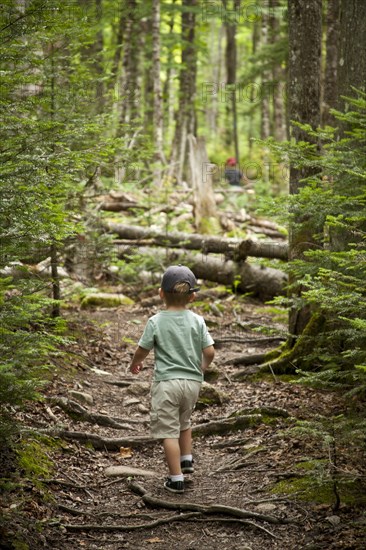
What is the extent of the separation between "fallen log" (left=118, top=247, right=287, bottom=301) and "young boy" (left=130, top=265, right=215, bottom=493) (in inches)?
322

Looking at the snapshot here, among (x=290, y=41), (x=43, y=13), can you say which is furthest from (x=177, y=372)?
(x=290, y=41)

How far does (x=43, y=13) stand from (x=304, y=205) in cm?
324

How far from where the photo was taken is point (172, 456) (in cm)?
554

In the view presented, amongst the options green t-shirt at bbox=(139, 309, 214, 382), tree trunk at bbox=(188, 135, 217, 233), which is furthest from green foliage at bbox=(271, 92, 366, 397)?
tree trunk at bbox=(188, 135, 217, 233)

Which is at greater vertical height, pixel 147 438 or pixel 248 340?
pixel 147 438

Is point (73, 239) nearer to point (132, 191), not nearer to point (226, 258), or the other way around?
point (226, 258)

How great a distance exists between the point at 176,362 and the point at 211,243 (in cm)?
956

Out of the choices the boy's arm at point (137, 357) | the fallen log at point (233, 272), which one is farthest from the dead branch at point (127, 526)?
the fallen log at point (233, 272)

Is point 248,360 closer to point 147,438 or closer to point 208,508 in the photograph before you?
point 147,438

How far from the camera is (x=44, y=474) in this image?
540cm

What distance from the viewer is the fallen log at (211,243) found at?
14.3m

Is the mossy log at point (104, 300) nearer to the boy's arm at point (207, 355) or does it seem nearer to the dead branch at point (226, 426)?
the dead branch at point (226, 426)

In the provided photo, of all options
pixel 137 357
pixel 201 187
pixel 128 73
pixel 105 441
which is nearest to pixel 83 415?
pixel 105 441

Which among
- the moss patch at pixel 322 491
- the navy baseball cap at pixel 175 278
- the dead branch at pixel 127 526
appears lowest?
the dead branch at pixel 127 526
